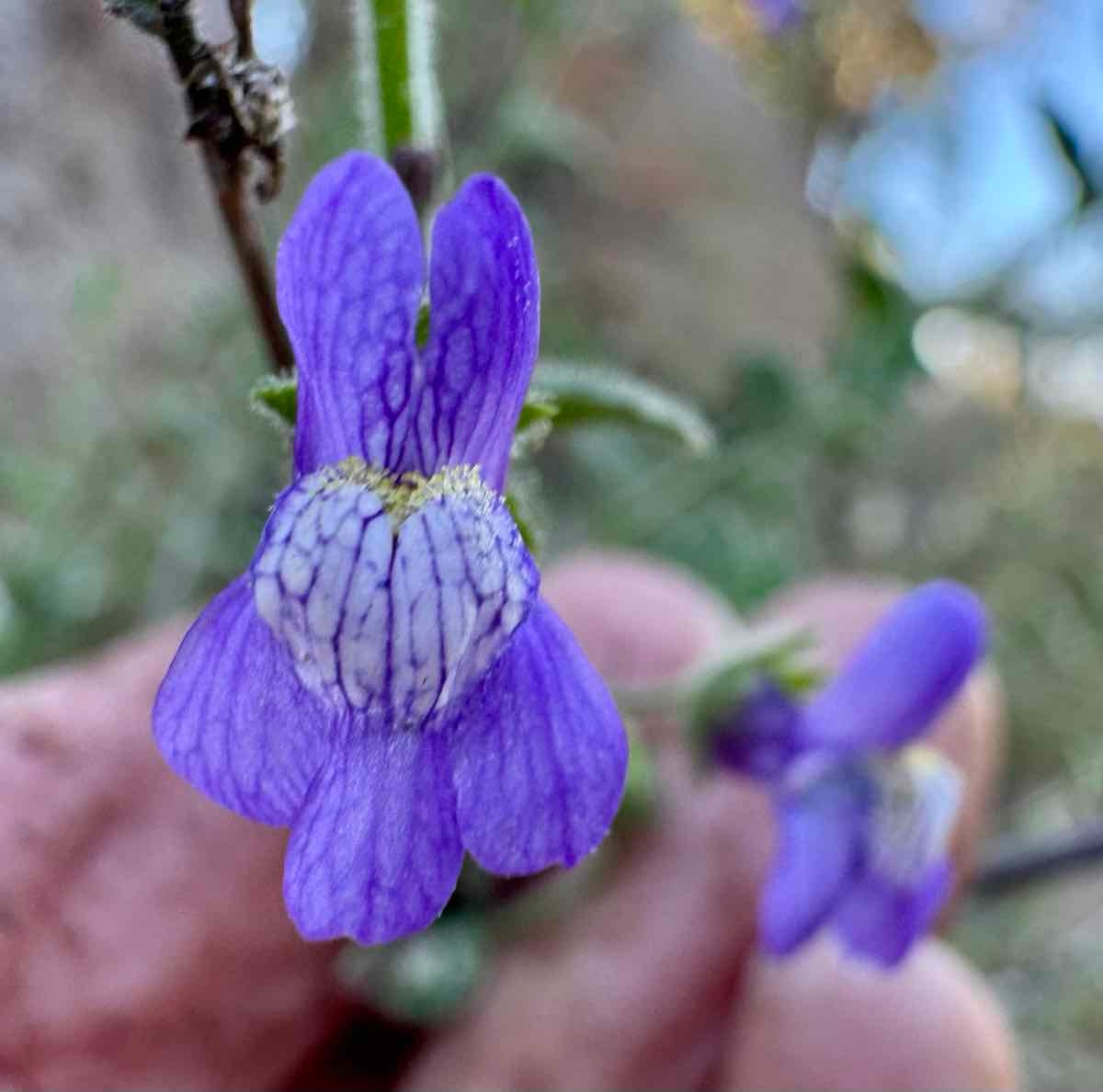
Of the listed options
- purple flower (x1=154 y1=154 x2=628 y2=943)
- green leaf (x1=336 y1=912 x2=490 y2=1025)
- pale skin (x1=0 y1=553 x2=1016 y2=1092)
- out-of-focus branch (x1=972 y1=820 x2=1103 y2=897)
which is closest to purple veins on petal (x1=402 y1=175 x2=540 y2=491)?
purple flower (x1=154 y1=154 x2=628 y2=943)

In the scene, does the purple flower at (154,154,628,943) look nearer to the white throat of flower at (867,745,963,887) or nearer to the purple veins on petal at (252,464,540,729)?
the purple veins on petal at (252,464,540,729)

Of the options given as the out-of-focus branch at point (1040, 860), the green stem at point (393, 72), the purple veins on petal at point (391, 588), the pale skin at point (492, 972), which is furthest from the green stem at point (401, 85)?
the out-of-focus branch at point (1040, 860)

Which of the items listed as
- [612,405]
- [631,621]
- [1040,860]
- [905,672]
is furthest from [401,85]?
[1040,860]

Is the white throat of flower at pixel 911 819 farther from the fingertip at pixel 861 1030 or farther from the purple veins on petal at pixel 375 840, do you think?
the purple veins on petal at pixel 375 840

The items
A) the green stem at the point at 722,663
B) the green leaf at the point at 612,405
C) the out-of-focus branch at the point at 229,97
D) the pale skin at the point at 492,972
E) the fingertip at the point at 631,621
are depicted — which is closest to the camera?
the out-of-focus branch at the point at 229,97

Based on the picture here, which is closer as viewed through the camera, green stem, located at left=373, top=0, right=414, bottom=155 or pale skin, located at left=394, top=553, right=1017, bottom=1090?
green stem, located at left=373, top=0, right=414, bottom=155

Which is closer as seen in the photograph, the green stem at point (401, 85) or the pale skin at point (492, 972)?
the green stem at point (401, 85)

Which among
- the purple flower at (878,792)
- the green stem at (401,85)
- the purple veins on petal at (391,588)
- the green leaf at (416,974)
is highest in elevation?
the green stem at (401,85)
